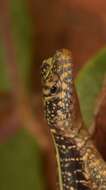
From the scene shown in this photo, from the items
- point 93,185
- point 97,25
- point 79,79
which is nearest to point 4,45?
point 97,25

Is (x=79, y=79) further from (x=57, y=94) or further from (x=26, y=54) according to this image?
(x=26, y=54)

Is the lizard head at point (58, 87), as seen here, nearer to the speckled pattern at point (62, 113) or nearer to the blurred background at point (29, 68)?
the speckled pattern at point (62, 113)

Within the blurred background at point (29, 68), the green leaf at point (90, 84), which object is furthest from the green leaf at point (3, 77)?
the green leaf at point (90, 84)

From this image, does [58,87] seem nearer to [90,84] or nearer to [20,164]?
[90,84]

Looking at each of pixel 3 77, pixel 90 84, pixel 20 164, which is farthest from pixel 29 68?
pixel 90 84

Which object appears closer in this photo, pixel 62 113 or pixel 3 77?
pixel 62 113

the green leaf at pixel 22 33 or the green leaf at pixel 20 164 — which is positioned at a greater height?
the green leaf at pixel 22 33

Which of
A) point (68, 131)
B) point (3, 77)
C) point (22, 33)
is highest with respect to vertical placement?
point (22, 33)
